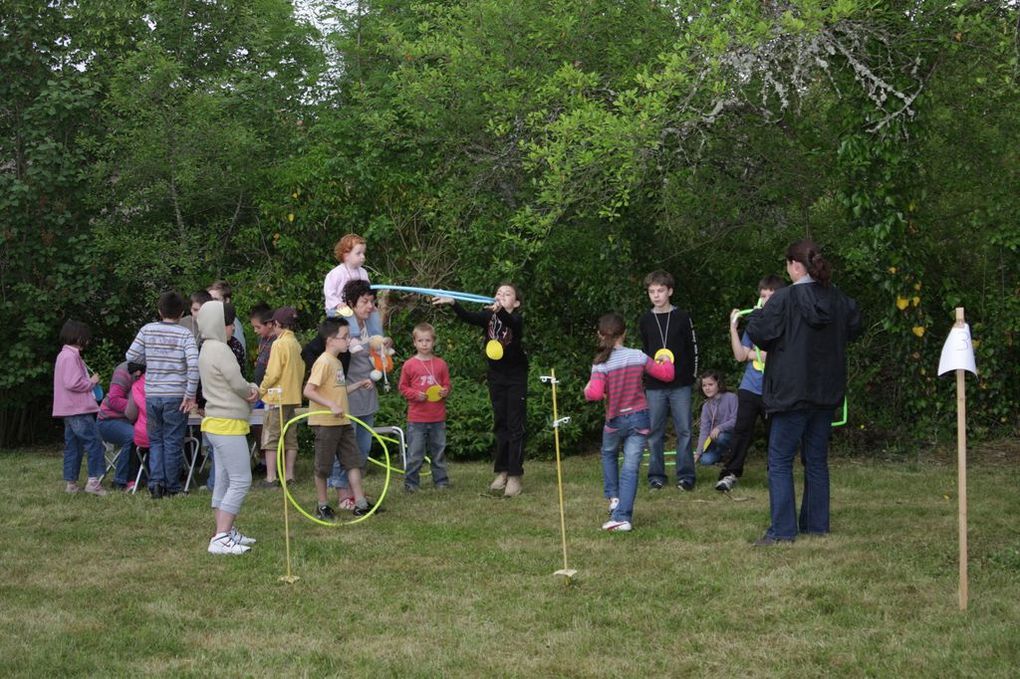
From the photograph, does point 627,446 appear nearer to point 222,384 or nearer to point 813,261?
point 813,261

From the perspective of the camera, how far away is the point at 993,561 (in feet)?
20.8

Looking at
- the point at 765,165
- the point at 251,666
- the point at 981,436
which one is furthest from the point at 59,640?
the point at 981,436

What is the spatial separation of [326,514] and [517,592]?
2426 mm

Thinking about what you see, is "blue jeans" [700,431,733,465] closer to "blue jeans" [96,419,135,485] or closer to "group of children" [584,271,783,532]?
"group of children" [584,271,783,532]

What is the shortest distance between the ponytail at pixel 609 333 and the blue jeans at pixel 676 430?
4.81 feet

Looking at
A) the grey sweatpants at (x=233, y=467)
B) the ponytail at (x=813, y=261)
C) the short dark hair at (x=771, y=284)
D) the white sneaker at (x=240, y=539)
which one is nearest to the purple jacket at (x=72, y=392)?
the grey sweatpants at (x=233, y=467)

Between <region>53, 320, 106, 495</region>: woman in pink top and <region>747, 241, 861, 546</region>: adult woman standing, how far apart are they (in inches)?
218

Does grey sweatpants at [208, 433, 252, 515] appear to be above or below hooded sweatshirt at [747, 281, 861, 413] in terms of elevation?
below

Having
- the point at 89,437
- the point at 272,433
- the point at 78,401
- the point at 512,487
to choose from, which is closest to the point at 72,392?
the point at 78,401

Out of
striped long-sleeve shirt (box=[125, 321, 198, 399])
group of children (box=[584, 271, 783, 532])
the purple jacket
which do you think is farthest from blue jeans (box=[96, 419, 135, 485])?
group of children (box=[584, 271, 783, 532])

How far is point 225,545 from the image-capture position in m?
7.21

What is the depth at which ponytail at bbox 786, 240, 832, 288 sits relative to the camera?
271 inches

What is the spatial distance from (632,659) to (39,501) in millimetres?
6105

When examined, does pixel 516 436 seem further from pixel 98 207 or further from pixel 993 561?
pixel 98 207
